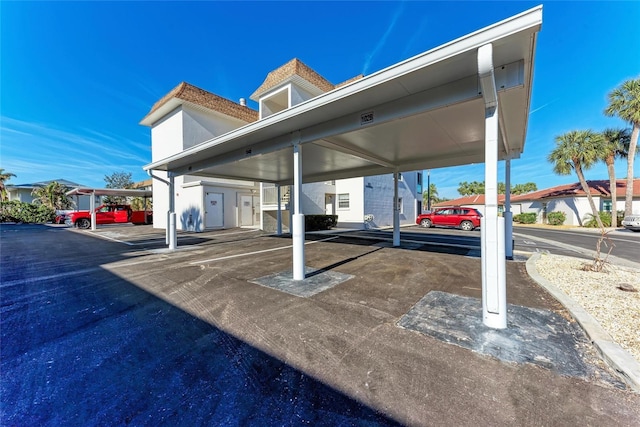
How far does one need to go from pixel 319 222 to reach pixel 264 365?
13576mm

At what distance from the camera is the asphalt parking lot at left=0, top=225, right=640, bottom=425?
1.88m

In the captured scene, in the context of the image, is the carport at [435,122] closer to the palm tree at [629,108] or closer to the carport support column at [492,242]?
the carport support column at [492,242]

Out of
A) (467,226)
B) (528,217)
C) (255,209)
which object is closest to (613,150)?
(528,217)

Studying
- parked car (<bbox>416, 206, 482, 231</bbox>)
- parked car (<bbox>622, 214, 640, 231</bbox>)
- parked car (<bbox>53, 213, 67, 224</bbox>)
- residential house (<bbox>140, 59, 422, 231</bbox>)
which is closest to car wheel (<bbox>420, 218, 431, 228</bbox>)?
parked car (<bbox>416, 206, 482, 231</bbox>)

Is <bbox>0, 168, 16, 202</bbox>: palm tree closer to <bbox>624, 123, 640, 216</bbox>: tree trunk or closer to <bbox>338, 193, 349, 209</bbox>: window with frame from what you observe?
<bbox>338, 193, 349, 209</bbox>: window with frame

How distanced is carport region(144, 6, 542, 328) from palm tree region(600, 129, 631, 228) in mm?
20705

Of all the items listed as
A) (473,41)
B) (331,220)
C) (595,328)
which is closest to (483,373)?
(595,328)

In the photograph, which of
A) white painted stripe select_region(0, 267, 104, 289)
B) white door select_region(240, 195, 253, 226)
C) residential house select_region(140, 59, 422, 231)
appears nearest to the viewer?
→ white painted stripe select_region(0, 267, 104, 289)

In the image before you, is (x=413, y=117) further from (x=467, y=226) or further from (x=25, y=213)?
(x=25, y=213)

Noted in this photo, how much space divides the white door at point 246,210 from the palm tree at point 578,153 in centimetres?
2554

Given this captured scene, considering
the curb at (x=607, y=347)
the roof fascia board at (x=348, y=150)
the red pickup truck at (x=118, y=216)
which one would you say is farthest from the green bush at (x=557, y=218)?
the red pickup truck at (x=118, y=216)

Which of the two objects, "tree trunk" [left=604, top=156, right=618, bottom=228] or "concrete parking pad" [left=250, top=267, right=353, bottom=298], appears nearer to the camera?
"concrete parking pad" [left=250, top=267, right=353, bottom=298]

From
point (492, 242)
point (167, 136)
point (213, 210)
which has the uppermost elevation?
point (167, 136)

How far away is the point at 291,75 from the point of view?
575 inches
